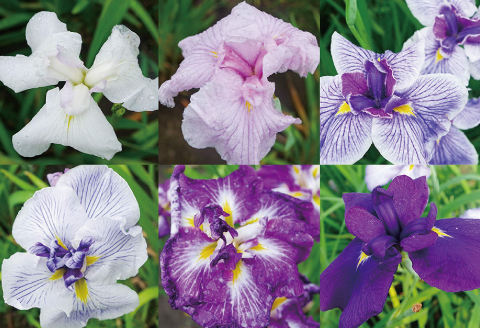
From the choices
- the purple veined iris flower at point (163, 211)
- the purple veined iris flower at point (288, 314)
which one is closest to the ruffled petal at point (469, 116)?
the purple veined iris flower at point (288, 314)

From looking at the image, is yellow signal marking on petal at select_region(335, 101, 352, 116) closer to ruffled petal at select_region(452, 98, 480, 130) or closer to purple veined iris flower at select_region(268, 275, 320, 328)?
ruffled petal at select_region(452, 98, 480, 130)

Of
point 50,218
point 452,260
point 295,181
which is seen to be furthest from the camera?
point 295,181

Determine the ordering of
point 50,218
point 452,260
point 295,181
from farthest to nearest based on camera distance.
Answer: point 295,181, point 50,218, point 452,260

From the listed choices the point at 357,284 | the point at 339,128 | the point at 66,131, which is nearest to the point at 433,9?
the point at 339,128

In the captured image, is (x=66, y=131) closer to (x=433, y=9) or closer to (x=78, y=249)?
(x=78, y=249)

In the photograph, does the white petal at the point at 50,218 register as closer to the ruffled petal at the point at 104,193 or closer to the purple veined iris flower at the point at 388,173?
the ruffled petal at the point at 104,193

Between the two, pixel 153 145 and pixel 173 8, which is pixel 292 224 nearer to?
pixel 153 145

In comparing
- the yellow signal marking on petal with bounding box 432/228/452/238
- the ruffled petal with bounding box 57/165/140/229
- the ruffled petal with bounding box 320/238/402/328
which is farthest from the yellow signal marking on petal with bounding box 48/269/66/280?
the yellow signal marking on petal with bounding box 432/228/452/238
